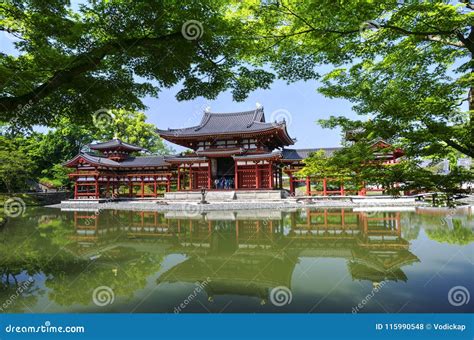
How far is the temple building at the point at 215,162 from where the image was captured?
85.1ft

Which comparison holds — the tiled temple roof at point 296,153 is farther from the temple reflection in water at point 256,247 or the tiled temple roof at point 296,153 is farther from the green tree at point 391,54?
the green tree at point 391,54

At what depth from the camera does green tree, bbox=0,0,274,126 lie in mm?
4469

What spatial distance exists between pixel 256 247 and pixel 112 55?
20.5 ft

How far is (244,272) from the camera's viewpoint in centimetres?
614

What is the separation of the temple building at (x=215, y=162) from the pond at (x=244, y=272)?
1519 cm

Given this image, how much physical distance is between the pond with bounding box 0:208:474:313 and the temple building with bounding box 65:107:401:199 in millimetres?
15186

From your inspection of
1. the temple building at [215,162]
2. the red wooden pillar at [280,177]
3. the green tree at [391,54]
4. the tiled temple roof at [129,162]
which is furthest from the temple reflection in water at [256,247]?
the tiled temple roof at [129,162]

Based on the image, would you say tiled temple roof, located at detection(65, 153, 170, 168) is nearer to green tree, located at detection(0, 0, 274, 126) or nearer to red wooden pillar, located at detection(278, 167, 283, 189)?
red wooden pillar, located at detection(278, 167, 283, 189)

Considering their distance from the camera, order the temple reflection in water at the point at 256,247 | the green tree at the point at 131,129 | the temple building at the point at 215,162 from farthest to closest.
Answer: the green tree at the point at 131,129, the temple building at the point at 215,162, the temple reflection in water at the point at 256,247

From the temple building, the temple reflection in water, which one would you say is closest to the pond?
the temple reflection in water

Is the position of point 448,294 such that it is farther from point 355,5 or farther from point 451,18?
point 355,5

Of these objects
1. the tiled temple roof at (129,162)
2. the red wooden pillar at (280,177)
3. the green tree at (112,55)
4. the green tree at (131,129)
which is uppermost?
the green tree at (131,129)

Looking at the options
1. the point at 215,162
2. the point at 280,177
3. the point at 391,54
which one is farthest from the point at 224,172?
the point at 391,54

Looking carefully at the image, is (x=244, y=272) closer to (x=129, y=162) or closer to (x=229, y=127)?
(x=229, y=127)
